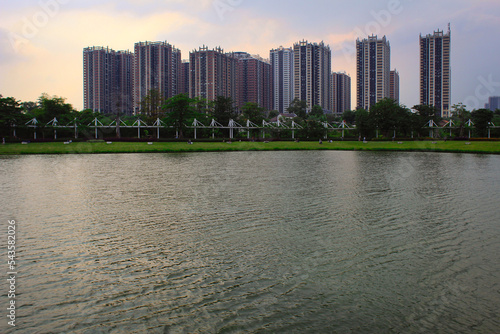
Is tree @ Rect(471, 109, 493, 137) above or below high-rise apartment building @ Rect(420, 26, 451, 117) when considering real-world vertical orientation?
below

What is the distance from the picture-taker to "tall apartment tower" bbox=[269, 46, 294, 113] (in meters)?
162

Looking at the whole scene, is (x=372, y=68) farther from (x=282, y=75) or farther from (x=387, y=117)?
(x=282, y=75)

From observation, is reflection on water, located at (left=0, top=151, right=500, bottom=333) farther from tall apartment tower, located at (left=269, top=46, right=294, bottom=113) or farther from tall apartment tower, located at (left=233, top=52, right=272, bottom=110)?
tall apartment tower, located at (left=269, top=46, right=294, bottom=113)

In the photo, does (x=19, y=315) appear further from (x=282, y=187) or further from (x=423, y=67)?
(x=423, y=67)

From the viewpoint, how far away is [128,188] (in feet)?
49.2

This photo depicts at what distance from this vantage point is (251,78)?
150625 millimetres

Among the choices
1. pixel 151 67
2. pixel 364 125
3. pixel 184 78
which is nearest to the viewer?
pixel 364 125

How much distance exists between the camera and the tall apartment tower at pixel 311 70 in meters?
138

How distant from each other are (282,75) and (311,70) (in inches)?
894

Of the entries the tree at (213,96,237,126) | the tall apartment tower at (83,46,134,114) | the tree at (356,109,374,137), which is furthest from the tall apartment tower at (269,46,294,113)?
the tree at (356,109,374,137)

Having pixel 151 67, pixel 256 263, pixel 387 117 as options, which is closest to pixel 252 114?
pixel 387 117

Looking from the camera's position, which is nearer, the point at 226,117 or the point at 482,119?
the point at 482,119

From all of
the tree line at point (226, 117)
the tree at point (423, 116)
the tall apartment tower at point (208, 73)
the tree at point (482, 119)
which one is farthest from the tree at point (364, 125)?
the tall apartment tower at point (208, 73)

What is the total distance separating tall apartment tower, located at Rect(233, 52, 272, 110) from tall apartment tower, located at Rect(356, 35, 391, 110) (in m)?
55.0
